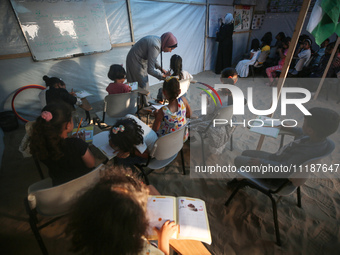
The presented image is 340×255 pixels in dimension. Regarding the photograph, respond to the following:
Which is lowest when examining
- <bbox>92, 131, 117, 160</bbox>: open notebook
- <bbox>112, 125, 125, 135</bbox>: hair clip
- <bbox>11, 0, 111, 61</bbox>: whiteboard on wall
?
<bbox>92, 131, 117, 160</bbox>: open notebook

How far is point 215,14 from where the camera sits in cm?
574

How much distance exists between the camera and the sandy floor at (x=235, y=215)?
1.53 metres

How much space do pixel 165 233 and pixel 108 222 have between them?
0.39 meters

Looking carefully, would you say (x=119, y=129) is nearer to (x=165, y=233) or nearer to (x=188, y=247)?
(x=165, y=233)

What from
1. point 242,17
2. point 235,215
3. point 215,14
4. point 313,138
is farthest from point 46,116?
point 242,17

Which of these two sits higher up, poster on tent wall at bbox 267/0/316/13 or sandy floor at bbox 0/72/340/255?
poster on tent wall at bbox 267/0/316/13

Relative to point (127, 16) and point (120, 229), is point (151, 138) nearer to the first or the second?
point (120, 229)

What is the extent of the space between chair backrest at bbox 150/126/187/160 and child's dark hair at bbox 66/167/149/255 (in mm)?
792

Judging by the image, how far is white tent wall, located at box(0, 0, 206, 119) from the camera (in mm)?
3035

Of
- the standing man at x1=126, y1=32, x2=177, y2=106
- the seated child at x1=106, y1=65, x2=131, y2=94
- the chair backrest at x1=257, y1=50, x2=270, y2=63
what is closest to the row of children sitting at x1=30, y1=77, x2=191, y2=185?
the seated child at x1=106, y1=65, x2=131, y2=94

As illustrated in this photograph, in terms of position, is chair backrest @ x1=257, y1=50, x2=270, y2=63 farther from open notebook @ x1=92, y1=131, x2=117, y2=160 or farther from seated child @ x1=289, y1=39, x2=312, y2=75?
open notebook @ x1=92, y1=131, x2=117, y2=160

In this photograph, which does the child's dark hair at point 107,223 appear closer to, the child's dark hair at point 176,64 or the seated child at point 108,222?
the seated child at point 108,222

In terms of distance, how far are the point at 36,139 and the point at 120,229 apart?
0.98 m

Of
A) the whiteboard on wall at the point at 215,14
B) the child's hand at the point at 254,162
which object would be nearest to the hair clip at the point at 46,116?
the child's hand at the point at 254,162
